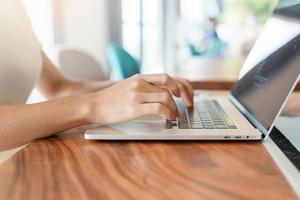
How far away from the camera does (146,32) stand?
13.8 feet

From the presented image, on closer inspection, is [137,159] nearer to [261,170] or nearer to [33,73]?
[261,170]

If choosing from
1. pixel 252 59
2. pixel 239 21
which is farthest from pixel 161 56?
pixel 252 59

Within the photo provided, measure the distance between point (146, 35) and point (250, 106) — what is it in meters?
3.48

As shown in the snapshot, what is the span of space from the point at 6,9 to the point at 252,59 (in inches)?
25.2

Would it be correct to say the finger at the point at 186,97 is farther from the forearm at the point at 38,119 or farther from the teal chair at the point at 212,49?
Answer: the teal chair at the point at 212,49

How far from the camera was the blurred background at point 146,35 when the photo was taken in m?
2.31

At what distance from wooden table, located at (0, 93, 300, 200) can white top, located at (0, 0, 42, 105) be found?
0.38 m

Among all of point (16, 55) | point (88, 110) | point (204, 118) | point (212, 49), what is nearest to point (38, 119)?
point (88, 110)

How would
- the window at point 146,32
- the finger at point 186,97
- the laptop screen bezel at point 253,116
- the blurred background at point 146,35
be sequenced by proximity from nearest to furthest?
the laptop screen bezel at point 253,116
the finger at point 186,97
the blurred background at point 146,35
the window at point 146,32

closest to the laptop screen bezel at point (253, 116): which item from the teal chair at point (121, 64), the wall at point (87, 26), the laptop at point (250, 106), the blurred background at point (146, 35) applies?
the laptop at point (250, 106)

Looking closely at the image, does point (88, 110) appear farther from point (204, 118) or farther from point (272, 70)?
point (272, 70)

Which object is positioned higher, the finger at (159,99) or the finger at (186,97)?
the finger at (159,99)

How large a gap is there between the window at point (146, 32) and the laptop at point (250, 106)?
2.51 m

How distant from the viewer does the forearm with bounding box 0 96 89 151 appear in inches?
24.9
